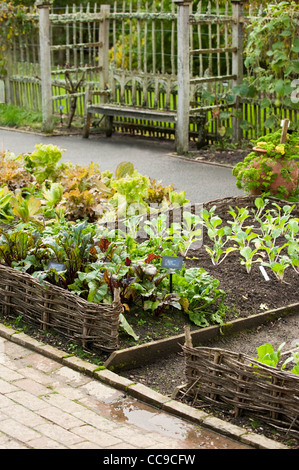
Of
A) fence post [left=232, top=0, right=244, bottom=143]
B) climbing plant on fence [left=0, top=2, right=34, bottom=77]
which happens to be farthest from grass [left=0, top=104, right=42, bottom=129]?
fence post [left=232, top=0, right=244, bottom=143]

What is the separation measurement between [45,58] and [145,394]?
9.93 m

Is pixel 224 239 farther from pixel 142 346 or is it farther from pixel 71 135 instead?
pixel 71 135

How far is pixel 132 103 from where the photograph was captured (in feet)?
41.3

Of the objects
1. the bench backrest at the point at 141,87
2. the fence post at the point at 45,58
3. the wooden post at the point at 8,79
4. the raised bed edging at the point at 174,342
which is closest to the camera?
the raised bed edging at the point at 174,342

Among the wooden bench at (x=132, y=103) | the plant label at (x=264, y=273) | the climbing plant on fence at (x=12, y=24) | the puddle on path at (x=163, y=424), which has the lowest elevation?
the puddle on path at (x=163, y=424)

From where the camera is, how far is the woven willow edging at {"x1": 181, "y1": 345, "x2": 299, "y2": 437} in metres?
3.77

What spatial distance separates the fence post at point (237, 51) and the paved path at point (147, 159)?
3.59ft

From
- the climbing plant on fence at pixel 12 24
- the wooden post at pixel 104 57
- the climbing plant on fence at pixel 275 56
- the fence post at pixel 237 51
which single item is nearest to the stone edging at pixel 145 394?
the climbing plant on fence at pixel 275 56

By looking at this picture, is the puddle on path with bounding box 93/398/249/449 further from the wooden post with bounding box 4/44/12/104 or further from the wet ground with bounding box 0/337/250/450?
the wooden post with bounding box 4/44/12/104

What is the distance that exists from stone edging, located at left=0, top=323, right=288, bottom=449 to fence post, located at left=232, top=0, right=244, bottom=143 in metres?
7.38

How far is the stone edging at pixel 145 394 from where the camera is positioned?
3.71m

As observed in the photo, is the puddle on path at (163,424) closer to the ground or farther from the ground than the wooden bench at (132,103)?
closer to the ground

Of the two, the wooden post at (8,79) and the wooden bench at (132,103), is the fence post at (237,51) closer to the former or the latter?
the wooden bench at (132,103)

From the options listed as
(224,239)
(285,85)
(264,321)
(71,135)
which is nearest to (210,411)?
(264,321)
